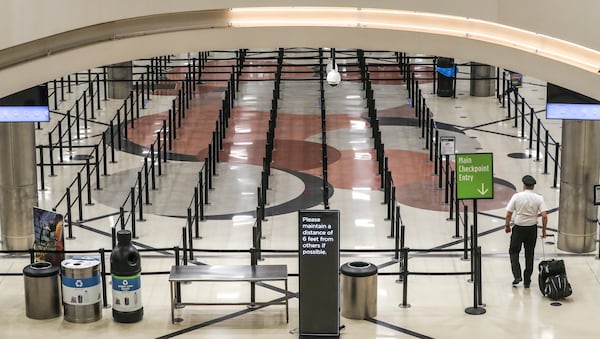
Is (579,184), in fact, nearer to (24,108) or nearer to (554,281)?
(554,281)

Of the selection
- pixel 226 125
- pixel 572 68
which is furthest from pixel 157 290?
pixel 226 125

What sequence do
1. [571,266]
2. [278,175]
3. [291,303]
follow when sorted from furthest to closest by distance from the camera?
1. [278,175]
2. [571,266]
3. [291,303]

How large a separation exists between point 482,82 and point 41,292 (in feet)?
Answer: 62.7

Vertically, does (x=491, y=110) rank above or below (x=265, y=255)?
above

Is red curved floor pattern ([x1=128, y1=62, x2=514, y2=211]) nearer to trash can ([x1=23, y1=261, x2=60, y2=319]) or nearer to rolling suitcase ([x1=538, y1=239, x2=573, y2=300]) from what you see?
rolling suitcase ([x1=538, y1=239, x2=573, y2=300])

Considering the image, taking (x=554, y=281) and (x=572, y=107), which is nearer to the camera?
(x=554, y=281)

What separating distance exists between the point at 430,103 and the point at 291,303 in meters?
16.4

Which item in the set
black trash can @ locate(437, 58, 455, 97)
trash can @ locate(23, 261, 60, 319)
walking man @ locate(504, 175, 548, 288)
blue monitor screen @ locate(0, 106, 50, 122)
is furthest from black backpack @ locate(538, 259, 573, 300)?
black trash can @ locate(437, 58, 455, 97)

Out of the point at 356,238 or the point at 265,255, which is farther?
the point at 356,238

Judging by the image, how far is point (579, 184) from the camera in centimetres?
1376

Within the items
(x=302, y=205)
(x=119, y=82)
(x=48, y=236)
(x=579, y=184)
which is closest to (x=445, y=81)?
Result: (x=119, y=82)

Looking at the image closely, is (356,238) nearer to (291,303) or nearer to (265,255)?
(265,255)

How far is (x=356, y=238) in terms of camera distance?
15.0 metres

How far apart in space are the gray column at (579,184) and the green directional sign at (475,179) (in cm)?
185
